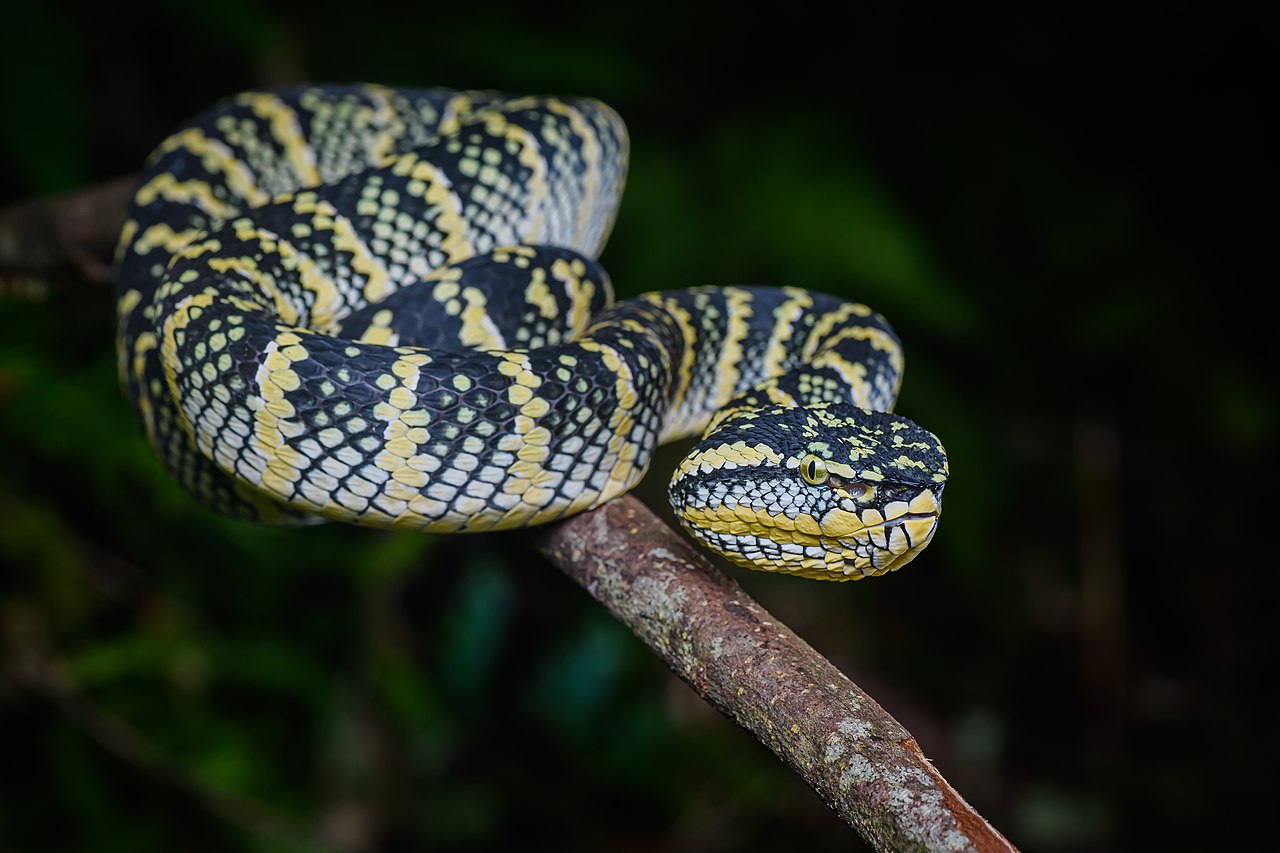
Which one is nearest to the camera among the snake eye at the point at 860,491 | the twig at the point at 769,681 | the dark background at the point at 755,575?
the twig at the point at 769,681

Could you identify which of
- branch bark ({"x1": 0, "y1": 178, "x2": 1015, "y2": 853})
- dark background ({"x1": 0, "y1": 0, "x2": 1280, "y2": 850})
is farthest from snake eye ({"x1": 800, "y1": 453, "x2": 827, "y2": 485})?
dark background ({"x1": 0, "y1": 0, "x2": 1280, "y2": 850})

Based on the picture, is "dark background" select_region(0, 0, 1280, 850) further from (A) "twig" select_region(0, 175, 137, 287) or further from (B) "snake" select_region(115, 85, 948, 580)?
(B) "snake" select_region(115, 85, 948, 580)

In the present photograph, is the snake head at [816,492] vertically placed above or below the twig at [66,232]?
above

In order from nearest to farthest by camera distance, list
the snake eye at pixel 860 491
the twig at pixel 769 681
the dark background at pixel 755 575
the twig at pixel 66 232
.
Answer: the twig at pixel 769 681 → the snake eye at pixel 860 491 → the twig at pixel 66 232 → the dark background at pixel 755 575

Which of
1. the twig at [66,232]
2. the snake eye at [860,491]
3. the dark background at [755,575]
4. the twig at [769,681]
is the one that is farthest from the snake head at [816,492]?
the twig at [66,232]

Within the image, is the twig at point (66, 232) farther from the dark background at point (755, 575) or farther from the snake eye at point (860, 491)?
the snake eye at point (860, 491)

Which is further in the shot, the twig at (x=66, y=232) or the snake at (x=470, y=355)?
the twig at (x=66, y=232)

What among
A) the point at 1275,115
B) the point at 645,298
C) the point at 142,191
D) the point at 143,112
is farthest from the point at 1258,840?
the point at 143,112
